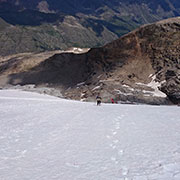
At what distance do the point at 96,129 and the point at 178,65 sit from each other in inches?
1419

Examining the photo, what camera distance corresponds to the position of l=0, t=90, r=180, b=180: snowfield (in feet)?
20.0

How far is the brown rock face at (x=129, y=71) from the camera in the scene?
126 ft

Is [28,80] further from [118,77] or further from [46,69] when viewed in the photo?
[118,77]

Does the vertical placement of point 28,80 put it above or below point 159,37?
below

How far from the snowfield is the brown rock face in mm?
25529

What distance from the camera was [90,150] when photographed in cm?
795

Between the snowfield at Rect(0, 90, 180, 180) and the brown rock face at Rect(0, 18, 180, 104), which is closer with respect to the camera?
the snowfield at Rect(0, 90, 180, 180)

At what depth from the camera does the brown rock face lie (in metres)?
38.3

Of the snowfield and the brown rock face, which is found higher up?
the brown rock face

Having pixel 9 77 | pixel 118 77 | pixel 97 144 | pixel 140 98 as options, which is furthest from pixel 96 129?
pixel 9 77

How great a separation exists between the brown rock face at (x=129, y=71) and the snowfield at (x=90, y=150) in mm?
25529

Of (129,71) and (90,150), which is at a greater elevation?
(129,71)

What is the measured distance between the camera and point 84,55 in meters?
59.5

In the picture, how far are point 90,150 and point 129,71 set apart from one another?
38.9 meters
